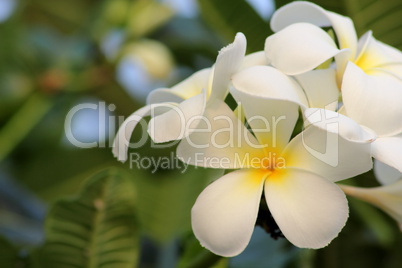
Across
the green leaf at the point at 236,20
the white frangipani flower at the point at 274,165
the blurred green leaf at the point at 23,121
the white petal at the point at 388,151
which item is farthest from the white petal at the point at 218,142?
the blurred green leaf at the point at 23,121

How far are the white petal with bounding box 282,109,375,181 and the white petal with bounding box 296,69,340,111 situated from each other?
0.03 metres

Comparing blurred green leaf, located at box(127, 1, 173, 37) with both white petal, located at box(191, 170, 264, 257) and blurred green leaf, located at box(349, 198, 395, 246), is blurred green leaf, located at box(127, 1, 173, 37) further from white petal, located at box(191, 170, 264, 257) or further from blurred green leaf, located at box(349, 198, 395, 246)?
white petal, located at box(191, 170, 264, 257)

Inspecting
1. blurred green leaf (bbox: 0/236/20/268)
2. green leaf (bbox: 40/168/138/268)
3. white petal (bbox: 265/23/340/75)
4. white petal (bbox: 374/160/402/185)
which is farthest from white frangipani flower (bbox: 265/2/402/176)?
blurred green leaf (bbox: 0/236/20/268)

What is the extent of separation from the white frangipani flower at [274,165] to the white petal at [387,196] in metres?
0.11

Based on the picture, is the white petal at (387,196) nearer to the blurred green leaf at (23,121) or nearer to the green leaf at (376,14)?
the green leaf at (376,14)

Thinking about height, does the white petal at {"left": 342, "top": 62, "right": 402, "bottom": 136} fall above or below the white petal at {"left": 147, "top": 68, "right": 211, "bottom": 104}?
below

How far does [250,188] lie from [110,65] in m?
0.97

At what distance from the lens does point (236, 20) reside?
2.48ft

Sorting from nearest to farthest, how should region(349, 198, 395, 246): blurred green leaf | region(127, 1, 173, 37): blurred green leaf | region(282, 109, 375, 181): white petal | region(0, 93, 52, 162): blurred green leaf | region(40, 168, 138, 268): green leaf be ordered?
region(282, 109, 375, 181): white petal → region(40, 168, 138, 268): green leaf → region(349, 198, 395, 246): blurred green leaf → region(0, 93, 52, 162): blurred green leaf → region(127, 1, 173, 37): blurred green leaf

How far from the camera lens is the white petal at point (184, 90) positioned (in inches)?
22.0

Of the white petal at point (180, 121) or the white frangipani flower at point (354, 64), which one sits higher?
the white petal at point (180, 121)

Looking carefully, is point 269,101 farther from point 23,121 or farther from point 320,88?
point 23,121

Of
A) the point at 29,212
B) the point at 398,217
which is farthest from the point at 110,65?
the point at 398,217

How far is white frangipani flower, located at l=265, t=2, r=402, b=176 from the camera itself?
0.44 meters
